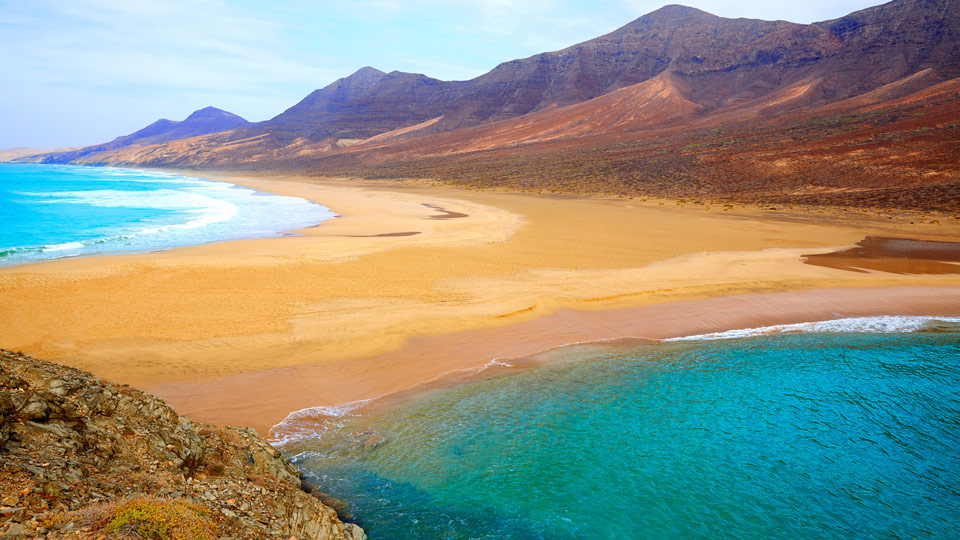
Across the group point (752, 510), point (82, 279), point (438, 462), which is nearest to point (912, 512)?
point (752, 510)

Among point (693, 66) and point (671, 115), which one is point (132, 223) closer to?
point (671, 115)

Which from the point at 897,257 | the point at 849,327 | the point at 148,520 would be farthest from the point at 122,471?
the point at 897,257

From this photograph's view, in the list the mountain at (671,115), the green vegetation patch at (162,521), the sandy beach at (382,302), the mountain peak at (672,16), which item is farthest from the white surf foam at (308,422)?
the mountain peak at (672,16)

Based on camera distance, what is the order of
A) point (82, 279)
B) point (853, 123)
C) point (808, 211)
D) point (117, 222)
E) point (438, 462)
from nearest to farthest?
point (438, 462) < point (82, 279) < point (117, 222) < point (808, 211) < point (853, 123)

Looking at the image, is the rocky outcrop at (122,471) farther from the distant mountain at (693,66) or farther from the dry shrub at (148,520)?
the distant mountain at (693,66)

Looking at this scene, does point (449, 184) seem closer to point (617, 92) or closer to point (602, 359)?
point (602, 359)

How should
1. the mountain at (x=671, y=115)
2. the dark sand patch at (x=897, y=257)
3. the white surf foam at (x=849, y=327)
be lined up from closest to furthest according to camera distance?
the white surf foam at (x=849, y=327) < the dark sand patch at (x=897, y=257) < the mountain at (x=671, y=115)

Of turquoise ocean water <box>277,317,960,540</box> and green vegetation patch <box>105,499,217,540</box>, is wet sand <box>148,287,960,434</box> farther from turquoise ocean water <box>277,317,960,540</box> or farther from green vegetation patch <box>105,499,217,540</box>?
green vegetation patch <box>105,499,217,540</box>
